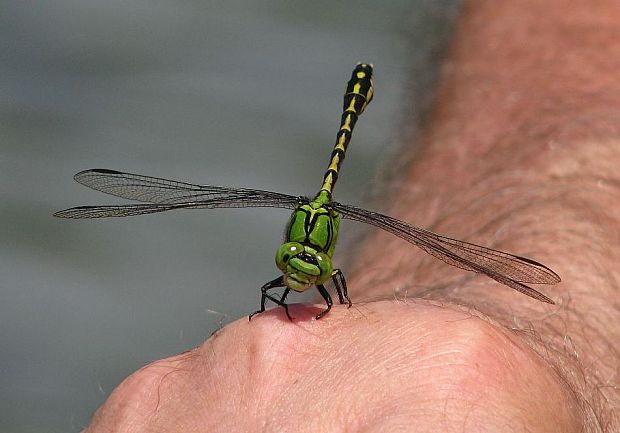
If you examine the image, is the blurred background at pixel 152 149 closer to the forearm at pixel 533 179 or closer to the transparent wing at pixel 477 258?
the forearm at pixel 533 179

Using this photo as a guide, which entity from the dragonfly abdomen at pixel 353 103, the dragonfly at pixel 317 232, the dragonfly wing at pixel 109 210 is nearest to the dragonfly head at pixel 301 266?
the dragonfly at pixel 317 232

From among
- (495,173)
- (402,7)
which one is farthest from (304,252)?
(402,7)

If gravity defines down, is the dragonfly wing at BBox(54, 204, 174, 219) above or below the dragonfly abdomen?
below

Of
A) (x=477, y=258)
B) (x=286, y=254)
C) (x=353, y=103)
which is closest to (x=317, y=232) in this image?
(x=286, y=254)

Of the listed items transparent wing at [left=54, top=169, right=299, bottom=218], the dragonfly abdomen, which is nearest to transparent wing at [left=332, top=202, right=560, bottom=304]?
transparent wing at [left=54, top=169, right=299, bottom=218]

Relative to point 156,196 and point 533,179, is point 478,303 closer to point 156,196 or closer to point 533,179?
point 533,179

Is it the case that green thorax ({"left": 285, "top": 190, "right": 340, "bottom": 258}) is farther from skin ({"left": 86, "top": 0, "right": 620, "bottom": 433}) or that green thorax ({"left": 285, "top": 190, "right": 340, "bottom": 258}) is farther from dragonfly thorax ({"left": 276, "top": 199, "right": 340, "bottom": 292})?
skin ({"left": 86, "top": 0, "right": 620, "bottom": 433})

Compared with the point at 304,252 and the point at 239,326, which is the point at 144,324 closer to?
the point at 304,252
